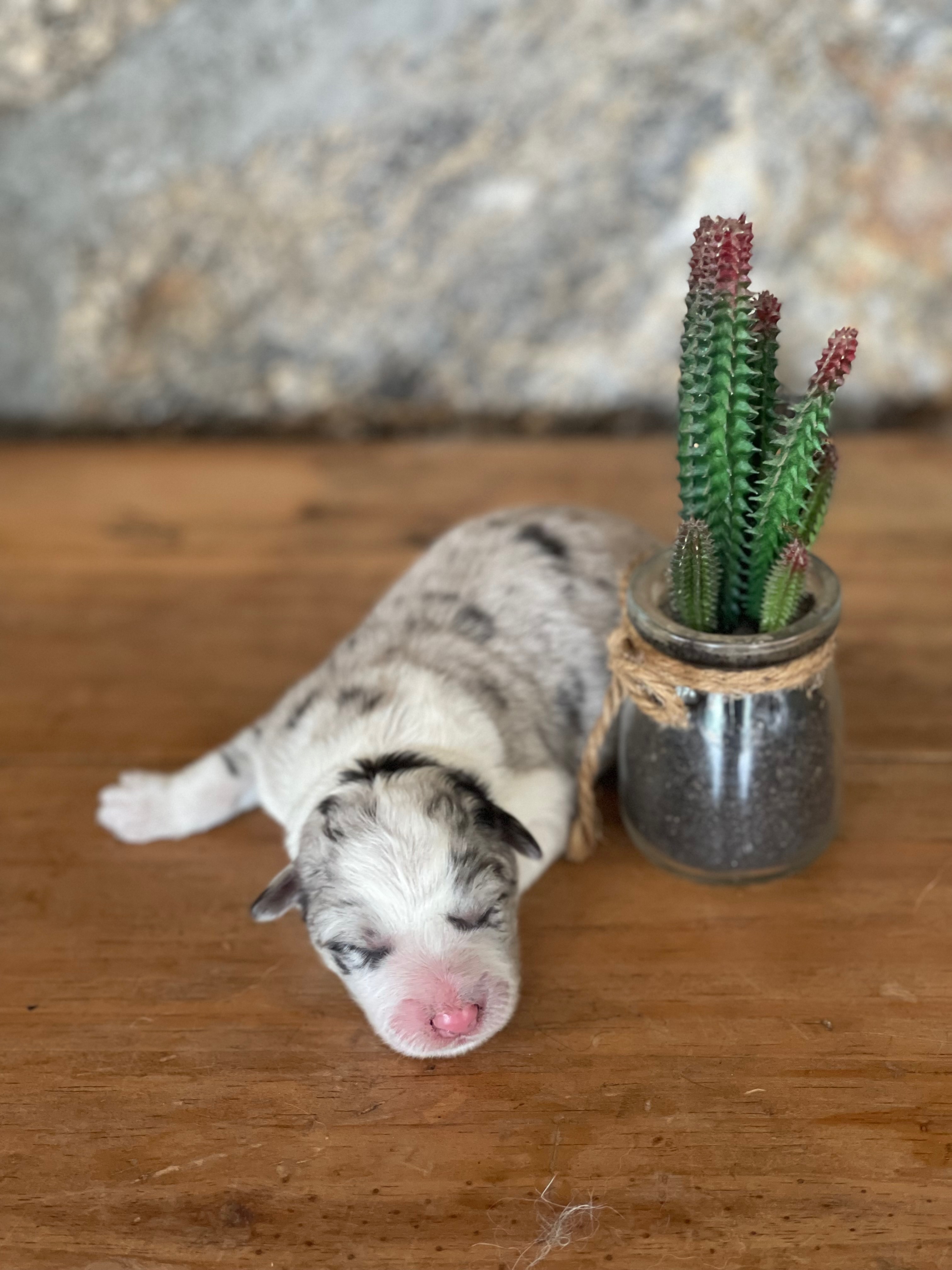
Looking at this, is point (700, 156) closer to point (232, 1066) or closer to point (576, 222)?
point (576, 222)

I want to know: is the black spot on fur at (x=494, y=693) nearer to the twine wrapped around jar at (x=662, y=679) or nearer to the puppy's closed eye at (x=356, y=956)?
the twine wrapped around jar at (x=662, y=679)

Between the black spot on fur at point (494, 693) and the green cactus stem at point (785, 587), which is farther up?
the green cactus stem at point (785, 587)

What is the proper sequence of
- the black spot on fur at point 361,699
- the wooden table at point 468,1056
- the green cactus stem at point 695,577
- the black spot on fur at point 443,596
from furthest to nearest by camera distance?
1. the black spot on fur at point 443,596
2. the black spot on fur at point 361,699
3. the green cactus stem at point 695,577
4. the wooden table at point 468,1056

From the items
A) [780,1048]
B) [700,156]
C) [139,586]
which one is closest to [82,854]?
[139,586]

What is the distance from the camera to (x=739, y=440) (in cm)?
102

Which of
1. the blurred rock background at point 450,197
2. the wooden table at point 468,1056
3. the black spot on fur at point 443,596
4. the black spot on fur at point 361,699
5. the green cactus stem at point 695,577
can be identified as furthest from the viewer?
the blurred rock background at point 450,197

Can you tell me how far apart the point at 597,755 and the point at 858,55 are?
1.26 metres

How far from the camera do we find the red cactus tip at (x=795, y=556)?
3.29 feet

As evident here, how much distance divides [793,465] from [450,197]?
114cm

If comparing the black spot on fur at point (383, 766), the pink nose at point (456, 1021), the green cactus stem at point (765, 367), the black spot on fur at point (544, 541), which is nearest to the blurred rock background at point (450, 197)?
the black spot on fur at point (544, 541)

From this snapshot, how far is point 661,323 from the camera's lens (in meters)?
2.01

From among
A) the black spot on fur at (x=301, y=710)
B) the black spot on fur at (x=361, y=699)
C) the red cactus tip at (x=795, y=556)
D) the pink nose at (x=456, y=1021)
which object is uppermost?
the red cactus tip at (x=795, y=556)

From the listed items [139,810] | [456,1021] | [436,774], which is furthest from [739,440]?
[139,810]

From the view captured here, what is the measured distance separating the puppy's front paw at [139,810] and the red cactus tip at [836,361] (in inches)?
31.9
